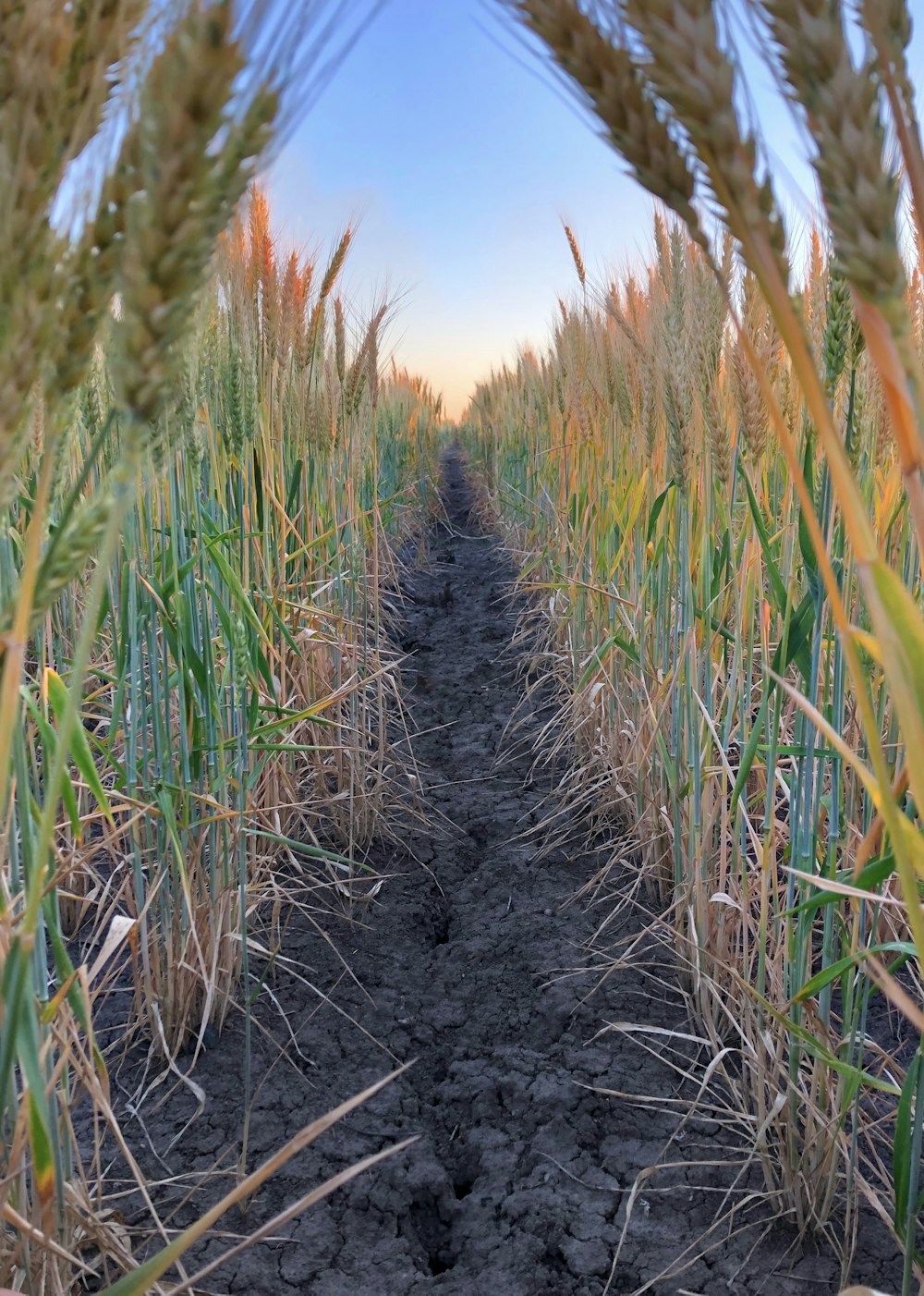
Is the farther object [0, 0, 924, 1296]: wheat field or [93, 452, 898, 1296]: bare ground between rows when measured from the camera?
[93, 452, 898, 1296]: bare ground between rows

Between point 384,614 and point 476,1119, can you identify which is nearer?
point 476,1119

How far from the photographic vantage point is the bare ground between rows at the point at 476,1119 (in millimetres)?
1299

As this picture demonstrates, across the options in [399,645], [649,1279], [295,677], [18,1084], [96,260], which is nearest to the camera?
[96,260]

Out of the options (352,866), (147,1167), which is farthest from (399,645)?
(147,1167)

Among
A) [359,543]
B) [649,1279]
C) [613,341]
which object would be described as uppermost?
[613,341]

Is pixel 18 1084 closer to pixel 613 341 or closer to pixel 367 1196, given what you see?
pixel 367 1196

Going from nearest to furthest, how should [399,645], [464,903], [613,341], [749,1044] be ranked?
[749,1044], [464,903], [613,341], [399,645]

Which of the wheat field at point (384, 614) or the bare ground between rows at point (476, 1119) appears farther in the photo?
the bare ground between rows at point (476, 1119)

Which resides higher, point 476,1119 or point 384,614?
point 384,614

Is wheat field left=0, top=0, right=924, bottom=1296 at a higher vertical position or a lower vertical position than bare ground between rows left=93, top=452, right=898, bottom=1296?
higher

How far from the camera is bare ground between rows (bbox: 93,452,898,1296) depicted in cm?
130

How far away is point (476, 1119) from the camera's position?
1.60 m

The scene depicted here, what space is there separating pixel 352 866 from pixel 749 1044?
1212 millimetres

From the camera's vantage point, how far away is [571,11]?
608 mm
